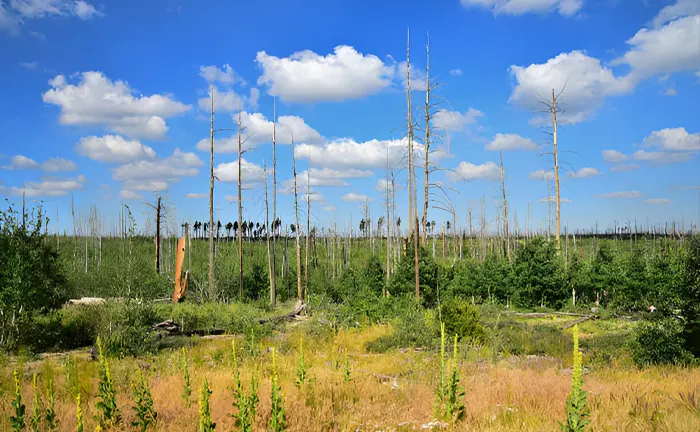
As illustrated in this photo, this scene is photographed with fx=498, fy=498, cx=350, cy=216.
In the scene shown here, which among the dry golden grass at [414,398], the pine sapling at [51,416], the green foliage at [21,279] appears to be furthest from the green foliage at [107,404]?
the green foliage at [21,279]

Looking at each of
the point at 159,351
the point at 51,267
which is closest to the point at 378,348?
the point at 159,351

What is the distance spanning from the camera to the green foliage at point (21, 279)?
1350 cm

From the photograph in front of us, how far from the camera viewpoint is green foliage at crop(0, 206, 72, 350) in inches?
531

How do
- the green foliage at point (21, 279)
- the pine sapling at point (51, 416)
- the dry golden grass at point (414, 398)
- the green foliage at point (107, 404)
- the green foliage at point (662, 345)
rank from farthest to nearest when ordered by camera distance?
the green foliage at point (21, 279), the green foliage at point (662, 345), the dry golden grass at point (414, 398), the green foliage at point (107, 404), the pine sapling at point (51, 416)

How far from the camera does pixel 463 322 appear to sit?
45.1ft

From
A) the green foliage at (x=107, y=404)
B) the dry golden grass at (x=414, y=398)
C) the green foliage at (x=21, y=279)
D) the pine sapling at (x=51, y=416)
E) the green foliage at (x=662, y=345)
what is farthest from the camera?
the green foliage at (x=21, y=279)

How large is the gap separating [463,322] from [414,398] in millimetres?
7039

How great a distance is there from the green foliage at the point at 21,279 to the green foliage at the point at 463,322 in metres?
11.5

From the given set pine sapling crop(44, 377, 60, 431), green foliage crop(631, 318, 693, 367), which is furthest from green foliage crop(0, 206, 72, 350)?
green foliage crop(631, 318, 693, 367)

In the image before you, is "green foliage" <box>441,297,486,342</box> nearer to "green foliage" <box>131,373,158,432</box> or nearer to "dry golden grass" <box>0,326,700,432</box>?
"dry golden grass" <box>0,326,700,432</box>

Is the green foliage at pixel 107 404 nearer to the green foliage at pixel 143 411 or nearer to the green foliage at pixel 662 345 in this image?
the green foliage at pixel 143 411

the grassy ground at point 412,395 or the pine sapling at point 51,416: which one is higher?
the pine sapling at point 51,416

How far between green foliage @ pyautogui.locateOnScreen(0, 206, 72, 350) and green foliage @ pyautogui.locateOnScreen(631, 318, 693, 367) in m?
15.4

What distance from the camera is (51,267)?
49.8ft
